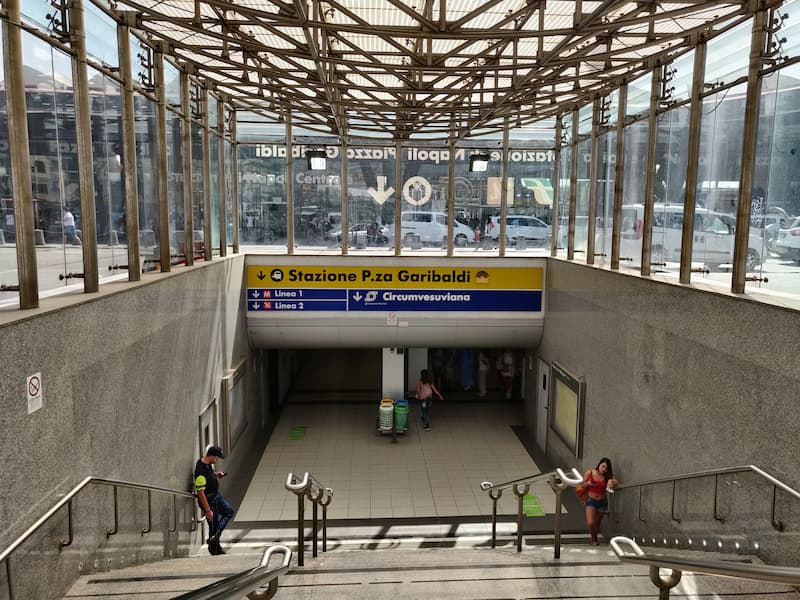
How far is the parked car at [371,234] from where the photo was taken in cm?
1151

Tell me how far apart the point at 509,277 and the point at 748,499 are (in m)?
6.75

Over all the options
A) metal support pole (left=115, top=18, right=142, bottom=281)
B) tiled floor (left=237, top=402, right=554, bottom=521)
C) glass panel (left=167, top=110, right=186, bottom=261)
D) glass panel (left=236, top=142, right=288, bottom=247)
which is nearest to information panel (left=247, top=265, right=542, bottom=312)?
glass panel (left=236, top=142, right=288, bottom=247)

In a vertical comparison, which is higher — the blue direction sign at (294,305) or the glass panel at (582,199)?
the glass panel at (582,199)

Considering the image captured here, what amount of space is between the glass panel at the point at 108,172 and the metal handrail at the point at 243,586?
3576 mm

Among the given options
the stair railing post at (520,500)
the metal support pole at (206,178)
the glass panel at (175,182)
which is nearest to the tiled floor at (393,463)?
the stair railing post at (520,500)

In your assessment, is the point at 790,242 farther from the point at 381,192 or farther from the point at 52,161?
the point at 381,192

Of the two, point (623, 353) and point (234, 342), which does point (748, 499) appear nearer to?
point (623, 353)

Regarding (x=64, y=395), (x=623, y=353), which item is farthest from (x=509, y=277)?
(x=64, y=395)

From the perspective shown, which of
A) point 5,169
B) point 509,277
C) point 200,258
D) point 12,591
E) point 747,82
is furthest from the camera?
point 509,277

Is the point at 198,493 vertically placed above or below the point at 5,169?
below

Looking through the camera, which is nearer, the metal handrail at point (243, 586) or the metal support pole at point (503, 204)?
the metal handrail at point (243, 586)

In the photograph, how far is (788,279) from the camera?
508cm

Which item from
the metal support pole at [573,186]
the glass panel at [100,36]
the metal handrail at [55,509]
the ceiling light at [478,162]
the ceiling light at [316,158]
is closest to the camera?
the metal handrail at [55,509]

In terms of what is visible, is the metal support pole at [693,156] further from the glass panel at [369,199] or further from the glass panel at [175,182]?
the glass panel at [369,199]
